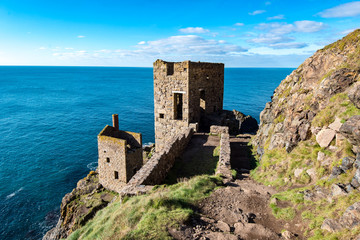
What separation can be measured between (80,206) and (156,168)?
504 inches

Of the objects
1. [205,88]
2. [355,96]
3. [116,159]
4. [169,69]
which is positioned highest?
[169,69]

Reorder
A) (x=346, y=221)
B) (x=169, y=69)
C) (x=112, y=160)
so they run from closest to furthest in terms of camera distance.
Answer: (x=346, y=221) → (x=112, y=160) → (x=169, y=69)

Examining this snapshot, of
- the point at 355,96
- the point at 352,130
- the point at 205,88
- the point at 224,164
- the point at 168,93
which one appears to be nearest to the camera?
the point at 352,130

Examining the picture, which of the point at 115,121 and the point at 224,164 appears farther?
the point at 115,121

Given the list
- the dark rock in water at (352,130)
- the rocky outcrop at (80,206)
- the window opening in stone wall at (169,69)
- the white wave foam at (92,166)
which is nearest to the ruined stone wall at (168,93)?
the window opening in stone wall at (169,69)

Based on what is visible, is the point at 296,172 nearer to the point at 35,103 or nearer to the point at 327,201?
the point at 327,201

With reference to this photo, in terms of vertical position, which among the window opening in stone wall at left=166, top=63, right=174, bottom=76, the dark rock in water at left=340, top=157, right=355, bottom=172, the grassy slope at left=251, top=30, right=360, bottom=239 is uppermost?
the window opening in stone wall at left=166, top=63, right=174, bottom=76

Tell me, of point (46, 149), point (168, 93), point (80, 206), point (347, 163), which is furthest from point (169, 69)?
point (46, 149)

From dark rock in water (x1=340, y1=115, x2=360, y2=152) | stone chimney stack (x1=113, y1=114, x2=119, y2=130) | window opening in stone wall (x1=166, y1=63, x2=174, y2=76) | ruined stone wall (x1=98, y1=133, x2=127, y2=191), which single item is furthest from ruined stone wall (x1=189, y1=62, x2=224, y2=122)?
dark rock in water (x1=340, y1=115, x2=360, y2=152)

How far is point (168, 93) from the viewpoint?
21141 mm

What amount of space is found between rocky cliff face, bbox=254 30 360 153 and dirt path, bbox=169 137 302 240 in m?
3.83

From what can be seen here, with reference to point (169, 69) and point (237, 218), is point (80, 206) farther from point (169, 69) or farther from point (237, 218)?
point (237, 218)

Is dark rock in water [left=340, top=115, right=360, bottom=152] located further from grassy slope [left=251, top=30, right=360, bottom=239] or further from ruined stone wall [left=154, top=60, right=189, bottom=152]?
ruined stone wall [left=154, top=60, right=189, bottom=152]

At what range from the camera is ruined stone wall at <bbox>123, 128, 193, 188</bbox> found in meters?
11.4
